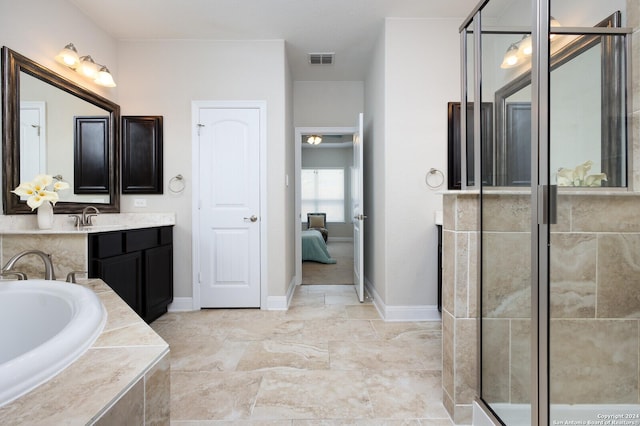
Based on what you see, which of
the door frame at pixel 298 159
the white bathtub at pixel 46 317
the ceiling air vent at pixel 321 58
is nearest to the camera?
the white bathtub at pixel 46 317

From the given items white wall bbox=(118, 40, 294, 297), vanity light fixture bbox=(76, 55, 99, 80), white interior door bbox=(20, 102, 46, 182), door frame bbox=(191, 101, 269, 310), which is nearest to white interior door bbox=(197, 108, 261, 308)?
door frame bbox=(191, 101, 269, 310)

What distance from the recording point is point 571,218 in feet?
3.59

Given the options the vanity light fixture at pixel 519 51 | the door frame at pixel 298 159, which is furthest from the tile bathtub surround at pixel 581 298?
the door frame at pixel 298 159

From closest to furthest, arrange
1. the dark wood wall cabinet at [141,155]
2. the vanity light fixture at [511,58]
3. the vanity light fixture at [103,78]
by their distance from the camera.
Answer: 1. the vanity light fixture at [511,58]
2. the vanity light fixture at [103,78]
3. the dark wood wall cabinet at [141,155]

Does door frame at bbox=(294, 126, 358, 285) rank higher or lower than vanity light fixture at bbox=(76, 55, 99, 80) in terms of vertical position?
lower

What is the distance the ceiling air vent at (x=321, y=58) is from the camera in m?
3.48

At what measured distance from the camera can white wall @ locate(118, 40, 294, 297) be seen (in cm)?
318

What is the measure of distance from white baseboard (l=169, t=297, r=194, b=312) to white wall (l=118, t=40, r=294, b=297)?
53mm

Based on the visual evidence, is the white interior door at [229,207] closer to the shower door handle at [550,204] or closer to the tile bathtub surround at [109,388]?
the tile bathtub surround at [109,388]

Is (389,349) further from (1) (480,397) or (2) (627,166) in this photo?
(2) (627,166)

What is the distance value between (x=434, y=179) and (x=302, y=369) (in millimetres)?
1954

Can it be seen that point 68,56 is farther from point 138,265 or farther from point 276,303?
point 276,303

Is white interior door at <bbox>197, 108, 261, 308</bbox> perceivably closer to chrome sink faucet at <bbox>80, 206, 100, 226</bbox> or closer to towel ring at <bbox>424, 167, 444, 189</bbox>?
chrome sink faucet at <bbox>80, 206, 100, 226</bbox>

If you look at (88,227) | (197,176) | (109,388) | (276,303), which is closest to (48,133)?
(88,227)
